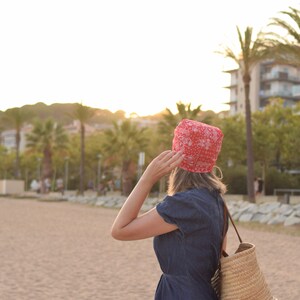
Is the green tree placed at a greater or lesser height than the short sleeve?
greater

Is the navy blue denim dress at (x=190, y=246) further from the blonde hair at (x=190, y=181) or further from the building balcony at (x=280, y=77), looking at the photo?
the building balcony at (x=280, y=77)

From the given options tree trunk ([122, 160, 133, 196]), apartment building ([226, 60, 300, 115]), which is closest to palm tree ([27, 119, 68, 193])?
tree trunk ([122, 160, 133, 196])

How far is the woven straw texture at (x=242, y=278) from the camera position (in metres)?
2.73

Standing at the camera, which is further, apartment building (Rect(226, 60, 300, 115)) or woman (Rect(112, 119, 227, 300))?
apartment building (Rect(226, 60, 300, 115))

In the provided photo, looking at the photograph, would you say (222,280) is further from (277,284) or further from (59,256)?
(59,256)

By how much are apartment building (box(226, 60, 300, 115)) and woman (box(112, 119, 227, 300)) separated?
114 meters

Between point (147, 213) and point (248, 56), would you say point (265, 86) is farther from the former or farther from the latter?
point (147, 213)

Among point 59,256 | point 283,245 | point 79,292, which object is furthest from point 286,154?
point 79,292

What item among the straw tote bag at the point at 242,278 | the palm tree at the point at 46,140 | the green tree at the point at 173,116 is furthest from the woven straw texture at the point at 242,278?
the palm tree at the point at 46,140

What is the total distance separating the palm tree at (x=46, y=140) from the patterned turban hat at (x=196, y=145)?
68.7 meters

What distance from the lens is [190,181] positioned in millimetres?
2859

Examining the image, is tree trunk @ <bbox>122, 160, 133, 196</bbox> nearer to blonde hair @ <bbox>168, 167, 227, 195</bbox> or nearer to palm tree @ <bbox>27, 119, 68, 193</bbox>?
palm tree @ <bbox>27, 119, 68, 193</bbox>

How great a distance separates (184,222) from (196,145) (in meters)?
0.30

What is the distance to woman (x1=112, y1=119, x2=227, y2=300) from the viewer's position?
9.11 feet
